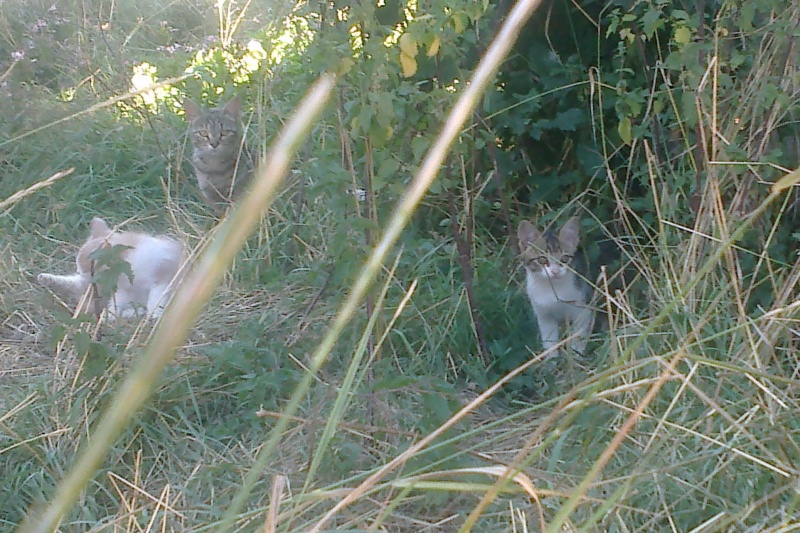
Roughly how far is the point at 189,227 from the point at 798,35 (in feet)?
8.17

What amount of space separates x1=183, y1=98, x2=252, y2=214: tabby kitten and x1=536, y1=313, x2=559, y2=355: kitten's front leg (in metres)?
1.73

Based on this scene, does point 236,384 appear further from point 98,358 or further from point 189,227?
point 189,227

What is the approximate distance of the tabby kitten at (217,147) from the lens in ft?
13.6

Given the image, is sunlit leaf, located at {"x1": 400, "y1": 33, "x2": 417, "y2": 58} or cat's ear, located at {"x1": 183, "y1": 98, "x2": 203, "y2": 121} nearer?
sunlit leaf, located at {"x1": 400, "y1": 33, "x2": 417, "y2": 58}

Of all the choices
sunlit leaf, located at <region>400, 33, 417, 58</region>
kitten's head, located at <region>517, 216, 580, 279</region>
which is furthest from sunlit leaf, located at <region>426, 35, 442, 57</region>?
kitten's head, located at <region>517, 216, 580, 279</region>

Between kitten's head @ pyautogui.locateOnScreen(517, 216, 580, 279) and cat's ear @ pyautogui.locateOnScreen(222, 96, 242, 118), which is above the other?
cat's ear @ pyautogui.locateOnScreen(222, 96, 242, 118)

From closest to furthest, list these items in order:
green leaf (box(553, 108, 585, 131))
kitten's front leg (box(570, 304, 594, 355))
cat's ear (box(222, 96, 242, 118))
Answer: kitten's front leg (box(570, 304, 594, 355)) → green leaf (box(553, 108, 585, 131)) → cat's ear (box(222, 96, 242, 118))

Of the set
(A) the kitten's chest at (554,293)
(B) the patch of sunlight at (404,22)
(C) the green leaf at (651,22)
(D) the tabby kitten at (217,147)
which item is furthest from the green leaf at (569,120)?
(D) the tabby kitten at (217,147)

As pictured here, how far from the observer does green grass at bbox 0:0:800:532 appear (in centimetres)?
163

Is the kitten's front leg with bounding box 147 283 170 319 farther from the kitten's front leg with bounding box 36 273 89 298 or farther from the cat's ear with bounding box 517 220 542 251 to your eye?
the cat's ear with bounding box 517 220 542 251

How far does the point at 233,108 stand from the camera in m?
4.20

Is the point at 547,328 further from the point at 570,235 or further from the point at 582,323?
the point at 570,235

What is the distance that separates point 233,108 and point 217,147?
199 millimetres

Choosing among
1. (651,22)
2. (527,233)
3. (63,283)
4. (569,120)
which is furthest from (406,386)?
(63,283)
